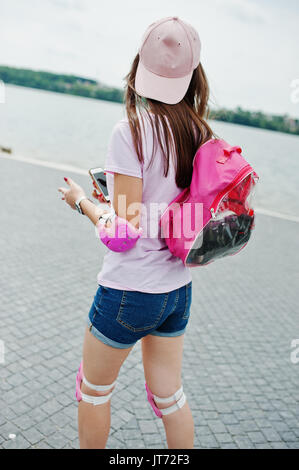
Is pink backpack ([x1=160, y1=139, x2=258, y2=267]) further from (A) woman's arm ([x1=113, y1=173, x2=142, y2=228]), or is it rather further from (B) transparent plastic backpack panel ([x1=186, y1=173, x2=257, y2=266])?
(A) woman's arm ([x1=113, y1=173, x2=142, y2=228])

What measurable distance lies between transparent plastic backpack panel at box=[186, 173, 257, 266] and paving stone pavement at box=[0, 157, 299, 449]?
1402mm

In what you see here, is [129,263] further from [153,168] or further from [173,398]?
[173,398]

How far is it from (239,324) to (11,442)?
256cm

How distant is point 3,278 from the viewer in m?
4.48

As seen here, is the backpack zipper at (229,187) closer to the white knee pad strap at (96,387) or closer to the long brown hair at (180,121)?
the long brown hair at (180,121)

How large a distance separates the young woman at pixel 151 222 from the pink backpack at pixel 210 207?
2.4 inches

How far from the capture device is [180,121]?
1668mm

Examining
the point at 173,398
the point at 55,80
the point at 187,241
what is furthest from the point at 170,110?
the point at 55,80

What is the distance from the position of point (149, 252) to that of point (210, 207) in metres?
0.29

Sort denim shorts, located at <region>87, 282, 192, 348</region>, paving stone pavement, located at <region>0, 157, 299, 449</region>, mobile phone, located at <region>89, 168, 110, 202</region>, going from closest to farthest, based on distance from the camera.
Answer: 1. denim shorts, located at <region>87, 282, 192, 348</region>
2. mobile phone, located at <region>89, 168, 110, 202</region>
3. paving stone pavement, located at <region>0, 157, 299, 449</region>

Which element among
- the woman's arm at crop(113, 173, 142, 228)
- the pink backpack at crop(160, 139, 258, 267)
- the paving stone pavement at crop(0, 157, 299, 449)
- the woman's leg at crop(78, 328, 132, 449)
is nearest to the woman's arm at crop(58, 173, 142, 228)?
the woman's arm at crop(113, 173, 142, 228)

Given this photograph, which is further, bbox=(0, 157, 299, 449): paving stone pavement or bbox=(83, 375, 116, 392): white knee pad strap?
bbox=(0, 157, 299, 449): paving stone pavement

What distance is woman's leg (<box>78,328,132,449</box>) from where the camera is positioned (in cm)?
183

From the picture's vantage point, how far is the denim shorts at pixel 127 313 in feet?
5.69
